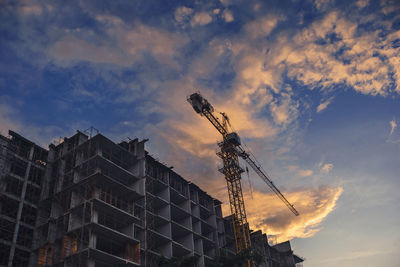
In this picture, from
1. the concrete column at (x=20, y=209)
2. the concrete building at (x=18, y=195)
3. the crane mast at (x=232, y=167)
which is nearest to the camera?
the concrete column at (x=20, y=209)

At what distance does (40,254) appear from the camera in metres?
52.8

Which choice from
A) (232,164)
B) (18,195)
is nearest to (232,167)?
(232,164)

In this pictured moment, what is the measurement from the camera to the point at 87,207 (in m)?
52.5

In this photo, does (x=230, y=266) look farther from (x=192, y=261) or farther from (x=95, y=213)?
(x=95, y=213)

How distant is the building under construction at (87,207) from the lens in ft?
169

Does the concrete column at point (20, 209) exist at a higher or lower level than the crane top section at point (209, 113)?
lower

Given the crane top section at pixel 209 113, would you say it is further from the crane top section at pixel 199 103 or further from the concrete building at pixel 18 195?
the concrete building at pixel 18 195

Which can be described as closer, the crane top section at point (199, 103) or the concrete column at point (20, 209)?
the concrete column at point (20, 209)

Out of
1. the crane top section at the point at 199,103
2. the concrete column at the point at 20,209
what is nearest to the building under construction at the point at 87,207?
the concrete column at the point at 20,209

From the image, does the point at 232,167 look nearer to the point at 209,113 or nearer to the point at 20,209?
the point at 209,113

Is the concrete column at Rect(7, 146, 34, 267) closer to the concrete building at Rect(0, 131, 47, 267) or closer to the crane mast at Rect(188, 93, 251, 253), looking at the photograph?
the concrete building at Rect(0, 131, 47, 267)

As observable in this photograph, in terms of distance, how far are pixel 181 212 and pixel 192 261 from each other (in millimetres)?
19276

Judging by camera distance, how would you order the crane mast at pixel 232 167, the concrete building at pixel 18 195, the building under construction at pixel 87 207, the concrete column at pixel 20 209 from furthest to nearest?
the crane mast at pixel 232 167 → the concrete building at pixel 18 195 → the building under construction at pixel 87 207 → the concrete column at pixel 20 209

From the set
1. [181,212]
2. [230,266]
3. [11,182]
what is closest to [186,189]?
[181,212]
